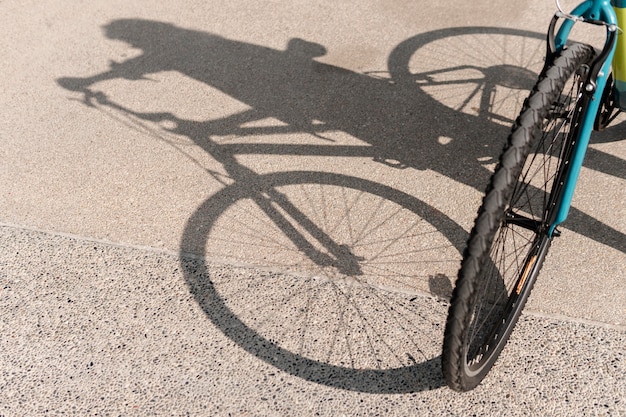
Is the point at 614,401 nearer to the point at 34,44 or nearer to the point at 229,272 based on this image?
the point at 229,272

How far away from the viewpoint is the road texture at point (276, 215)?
294 cm

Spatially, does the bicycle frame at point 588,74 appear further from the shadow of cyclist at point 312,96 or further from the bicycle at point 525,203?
the shadow of cyclist at point 312,96

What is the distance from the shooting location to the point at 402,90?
465 cm

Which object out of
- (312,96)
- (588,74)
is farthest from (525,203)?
(312,96)

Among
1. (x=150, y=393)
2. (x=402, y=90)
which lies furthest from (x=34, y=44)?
(x=150, y=393)

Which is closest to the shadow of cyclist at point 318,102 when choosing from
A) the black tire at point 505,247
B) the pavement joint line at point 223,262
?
the pavement joint line at point 223,262

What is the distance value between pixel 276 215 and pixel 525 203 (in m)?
1.32

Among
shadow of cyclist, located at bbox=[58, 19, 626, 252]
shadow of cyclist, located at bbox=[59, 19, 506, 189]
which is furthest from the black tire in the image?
shadow of cyclist, located at bbox=[59, 19, 506, 189]

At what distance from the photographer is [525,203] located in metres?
3.51

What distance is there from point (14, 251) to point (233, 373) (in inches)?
58.3

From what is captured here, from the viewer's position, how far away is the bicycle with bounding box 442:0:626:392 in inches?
92.7

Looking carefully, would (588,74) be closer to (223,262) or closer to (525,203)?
(525,203)

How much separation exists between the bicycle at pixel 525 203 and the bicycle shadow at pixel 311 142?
25 cm

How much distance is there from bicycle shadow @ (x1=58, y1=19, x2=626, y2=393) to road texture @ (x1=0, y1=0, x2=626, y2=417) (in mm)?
14
